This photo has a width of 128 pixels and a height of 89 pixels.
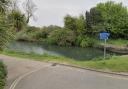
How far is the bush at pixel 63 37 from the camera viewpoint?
6222 centimetres

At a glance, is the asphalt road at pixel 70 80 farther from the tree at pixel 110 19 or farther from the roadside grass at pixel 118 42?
the tree at pixel 110 19

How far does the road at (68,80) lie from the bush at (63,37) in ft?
126

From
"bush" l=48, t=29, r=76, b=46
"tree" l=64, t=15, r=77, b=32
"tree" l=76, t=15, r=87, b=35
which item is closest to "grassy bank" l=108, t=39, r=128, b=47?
"tree" l=76, t=15, r=87, b=35

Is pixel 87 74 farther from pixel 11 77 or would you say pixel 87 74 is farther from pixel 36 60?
pixel 36 60

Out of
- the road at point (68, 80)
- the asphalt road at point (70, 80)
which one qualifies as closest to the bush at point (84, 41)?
the road at point (68, 80)

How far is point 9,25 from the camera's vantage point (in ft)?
68.7

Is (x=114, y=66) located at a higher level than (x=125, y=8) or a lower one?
lower

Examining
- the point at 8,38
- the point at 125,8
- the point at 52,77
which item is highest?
the point at 125,8

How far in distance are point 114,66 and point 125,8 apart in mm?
46409

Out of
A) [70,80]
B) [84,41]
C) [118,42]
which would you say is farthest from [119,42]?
[70,80]

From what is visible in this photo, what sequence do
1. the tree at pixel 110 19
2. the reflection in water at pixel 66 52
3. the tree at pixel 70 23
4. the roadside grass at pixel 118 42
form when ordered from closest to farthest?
the reflection in water at pixel 66 52 < the roadside grass at pixel 118 42 < the tree at pixel 110 19 < the tree at pixel 70 23

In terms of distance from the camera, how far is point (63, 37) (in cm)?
6222

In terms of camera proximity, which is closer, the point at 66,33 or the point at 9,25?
the point at 9,25

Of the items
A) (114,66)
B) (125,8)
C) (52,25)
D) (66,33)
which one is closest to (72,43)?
(66,33)
